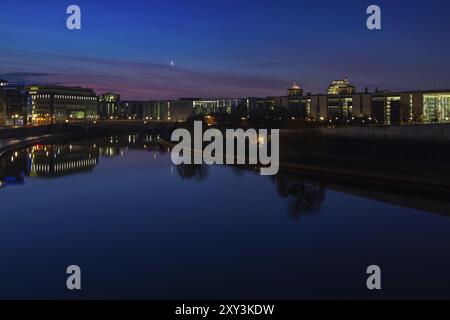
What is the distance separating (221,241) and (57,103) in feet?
344

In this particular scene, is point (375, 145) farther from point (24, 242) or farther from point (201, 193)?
point (24, 242)

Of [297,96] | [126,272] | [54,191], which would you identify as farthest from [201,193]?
[297,96]

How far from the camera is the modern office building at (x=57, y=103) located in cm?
10869

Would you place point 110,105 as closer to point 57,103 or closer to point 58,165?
point 57,103

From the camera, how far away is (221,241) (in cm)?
1277

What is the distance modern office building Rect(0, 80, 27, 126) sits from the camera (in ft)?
306
